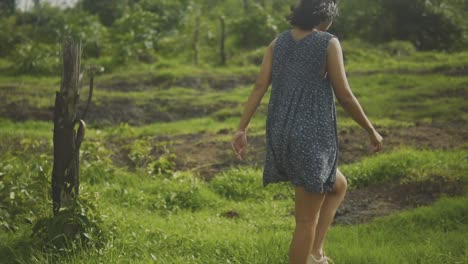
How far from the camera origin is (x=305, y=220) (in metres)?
3.66

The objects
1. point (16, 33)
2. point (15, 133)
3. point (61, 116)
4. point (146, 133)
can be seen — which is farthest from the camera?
point (16, 33)

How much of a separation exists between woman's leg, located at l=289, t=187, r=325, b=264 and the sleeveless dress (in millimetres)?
73

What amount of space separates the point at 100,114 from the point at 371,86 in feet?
19.7

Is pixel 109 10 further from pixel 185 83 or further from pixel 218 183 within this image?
pixel 218 183

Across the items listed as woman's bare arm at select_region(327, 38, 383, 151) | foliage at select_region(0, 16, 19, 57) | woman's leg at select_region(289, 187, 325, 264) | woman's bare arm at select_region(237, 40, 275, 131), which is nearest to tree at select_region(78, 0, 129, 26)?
foliage at select_region(0, 16, 19, 57)

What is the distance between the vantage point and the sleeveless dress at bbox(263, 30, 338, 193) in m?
3.60

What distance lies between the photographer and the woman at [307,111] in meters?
3.60

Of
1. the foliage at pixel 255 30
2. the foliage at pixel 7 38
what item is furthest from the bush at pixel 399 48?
the foliage at pixel 7 38

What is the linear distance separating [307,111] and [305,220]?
68cm

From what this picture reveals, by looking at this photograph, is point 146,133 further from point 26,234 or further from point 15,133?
point 26,234

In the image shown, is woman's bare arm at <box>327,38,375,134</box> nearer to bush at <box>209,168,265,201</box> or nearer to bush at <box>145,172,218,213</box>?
bush at <box>145,172,218,213</box>

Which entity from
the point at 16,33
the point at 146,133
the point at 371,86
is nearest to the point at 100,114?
the point at 146,133

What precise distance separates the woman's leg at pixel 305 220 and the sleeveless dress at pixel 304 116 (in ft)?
0.24

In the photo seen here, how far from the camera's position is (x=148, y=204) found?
667cm
